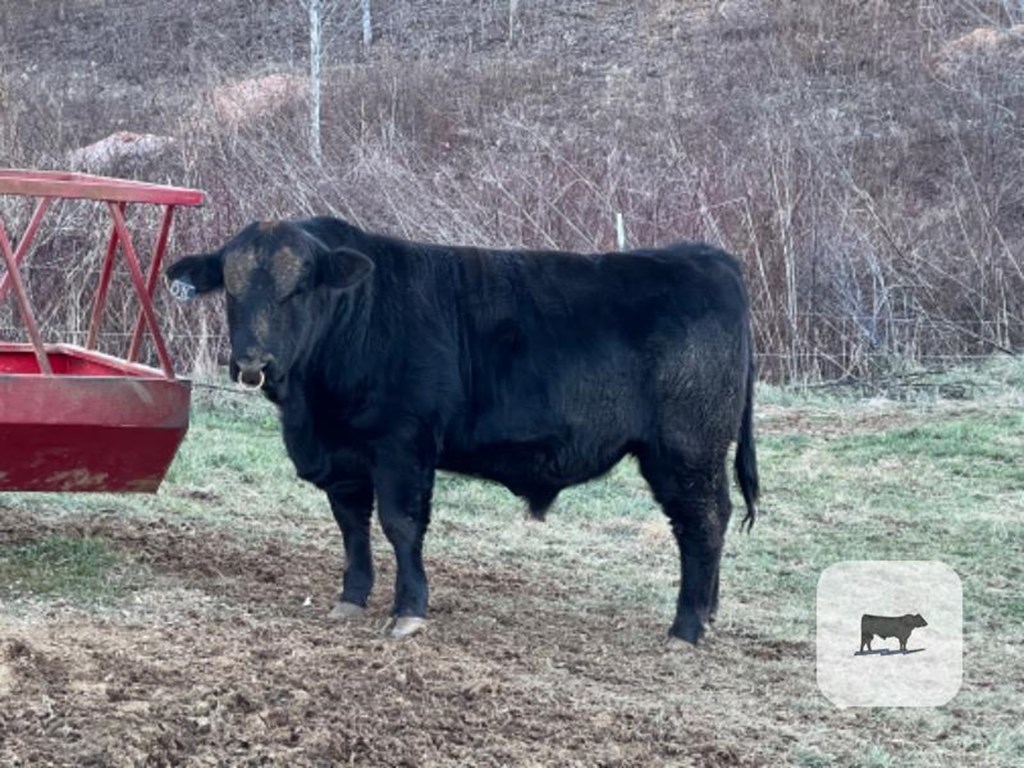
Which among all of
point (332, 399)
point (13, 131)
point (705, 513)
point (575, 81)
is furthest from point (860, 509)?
point (575, 81)

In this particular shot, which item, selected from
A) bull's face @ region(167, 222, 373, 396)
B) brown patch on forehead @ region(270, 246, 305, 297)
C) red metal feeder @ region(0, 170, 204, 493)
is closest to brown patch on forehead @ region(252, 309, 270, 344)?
bull's face @ region(167, 222, 373, 396)

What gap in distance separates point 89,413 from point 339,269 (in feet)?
4.06

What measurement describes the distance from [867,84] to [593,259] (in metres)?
26.7

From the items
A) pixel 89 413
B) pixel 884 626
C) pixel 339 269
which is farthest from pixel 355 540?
pixel 884 626

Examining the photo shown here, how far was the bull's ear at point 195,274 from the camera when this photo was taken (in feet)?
23.3

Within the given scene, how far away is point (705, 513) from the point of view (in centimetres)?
766

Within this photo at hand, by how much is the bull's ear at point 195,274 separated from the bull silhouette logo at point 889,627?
3316 mm

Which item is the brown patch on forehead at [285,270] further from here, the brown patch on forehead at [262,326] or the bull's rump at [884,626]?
the bull's rump at [884,626]

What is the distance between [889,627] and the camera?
7.75 meters

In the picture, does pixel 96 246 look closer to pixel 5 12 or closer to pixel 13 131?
pixel 13 131

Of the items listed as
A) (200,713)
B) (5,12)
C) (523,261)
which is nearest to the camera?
(200,713)

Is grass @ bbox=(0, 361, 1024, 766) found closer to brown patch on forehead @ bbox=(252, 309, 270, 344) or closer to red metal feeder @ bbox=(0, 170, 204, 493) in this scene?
red metal feeder @ bbox=(0, 170, 204, 493)

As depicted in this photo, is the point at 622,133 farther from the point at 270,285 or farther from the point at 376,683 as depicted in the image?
the point at 376,683

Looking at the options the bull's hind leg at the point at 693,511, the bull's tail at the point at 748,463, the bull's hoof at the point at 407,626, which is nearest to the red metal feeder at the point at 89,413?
the bull's hoof at the point at 407,626
